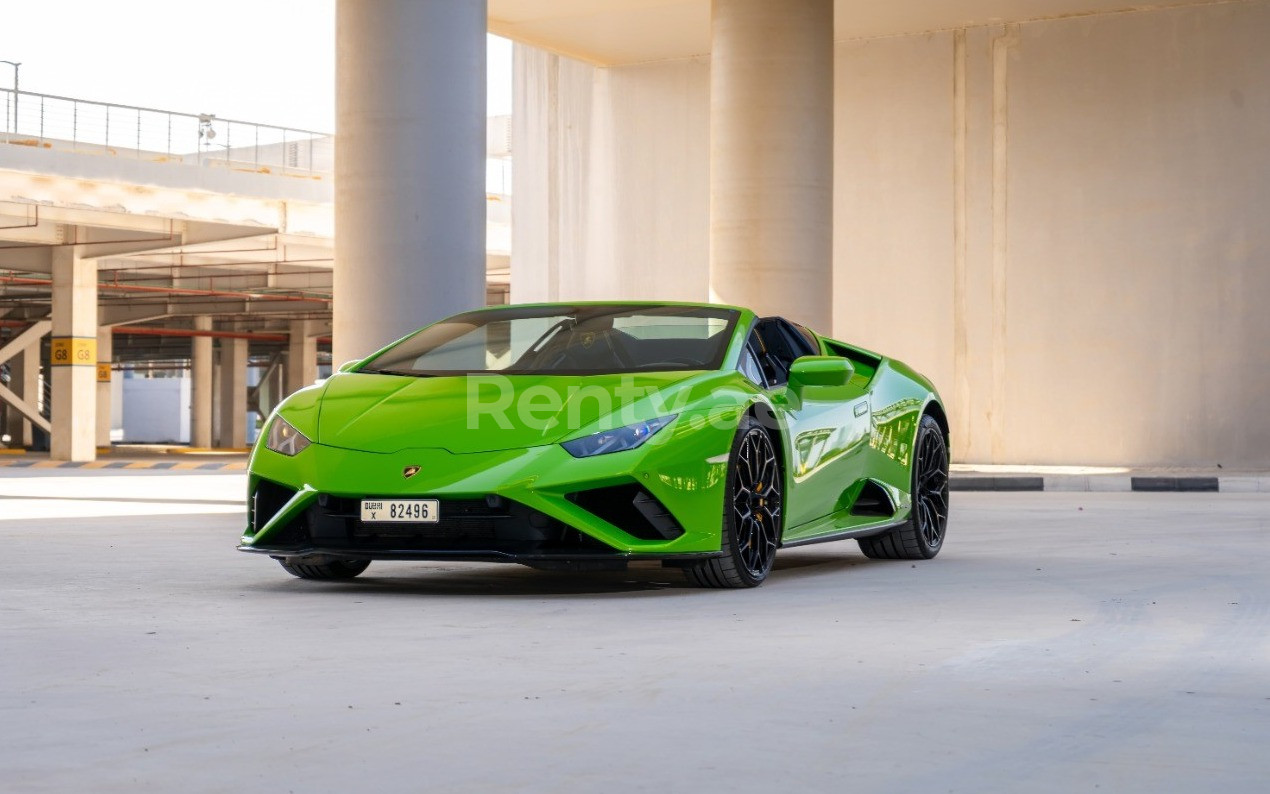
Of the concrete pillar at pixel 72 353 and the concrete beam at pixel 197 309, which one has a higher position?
the concrete beam at pixel 197 309

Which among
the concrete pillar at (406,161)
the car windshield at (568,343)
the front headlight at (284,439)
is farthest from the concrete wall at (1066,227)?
the front headlight at (284,439)

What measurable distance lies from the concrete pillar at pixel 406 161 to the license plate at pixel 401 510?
18.3 feet

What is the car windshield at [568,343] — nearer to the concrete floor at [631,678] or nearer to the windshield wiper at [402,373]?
the windshield wiper at [402,373]

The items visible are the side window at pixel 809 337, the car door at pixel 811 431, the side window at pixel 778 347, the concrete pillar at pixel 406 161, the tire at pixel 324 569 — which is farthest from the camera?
the concrete pillar at pixel 406 161

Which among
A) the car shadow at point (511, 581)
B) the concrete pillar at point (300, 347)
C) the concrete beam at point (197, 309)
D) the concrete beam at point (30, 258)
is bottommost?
the car shadow at point (511, 581)

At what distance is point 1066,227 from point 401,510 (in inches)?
653

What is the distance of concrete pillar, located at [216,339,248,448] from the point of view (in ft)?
210

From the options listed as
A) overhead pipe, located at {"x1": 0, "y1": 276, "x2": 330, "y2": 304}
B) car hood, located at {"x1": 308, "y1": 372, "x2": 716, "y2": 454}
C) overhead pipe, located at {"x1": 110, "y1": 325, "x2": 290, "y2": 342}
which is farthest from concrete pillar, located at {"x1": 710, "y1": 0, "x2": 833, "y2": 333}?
overhead pipe, located at {"x1": 110, "y1": 325, "x2": 290, "y2": 342}

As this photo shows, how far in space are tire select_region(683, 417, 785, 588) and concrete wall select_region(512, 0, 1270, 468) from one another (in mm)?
14599

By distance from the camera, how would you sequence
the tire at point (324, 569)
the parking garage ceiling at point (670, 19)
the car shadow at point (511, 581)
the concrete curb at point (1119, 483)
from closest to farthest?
the car shadow at point (511, 581), the tire at point (324, 569), the concrete curb at point (1119, 483), the parking garage ceiling at point (670, 19)

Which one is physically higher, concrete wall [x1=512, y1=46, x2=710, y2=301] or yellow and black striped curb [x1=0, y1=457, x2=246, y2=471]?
concrete wall [x1=512, y1=46, x2=710, y2=301]

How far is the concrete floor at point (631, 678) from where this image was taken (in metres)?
3.79

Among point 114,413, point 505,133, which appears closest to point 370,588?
point 505,133

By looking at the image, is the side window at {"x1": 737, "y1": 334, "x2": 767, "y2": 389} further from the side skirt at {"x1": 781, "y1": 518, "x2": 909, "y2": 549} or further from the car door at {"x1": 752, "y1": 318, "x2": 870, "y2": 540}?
the side skirt at {"x1": 781, "y1": 518, "x2": 909, "y2": 549}
